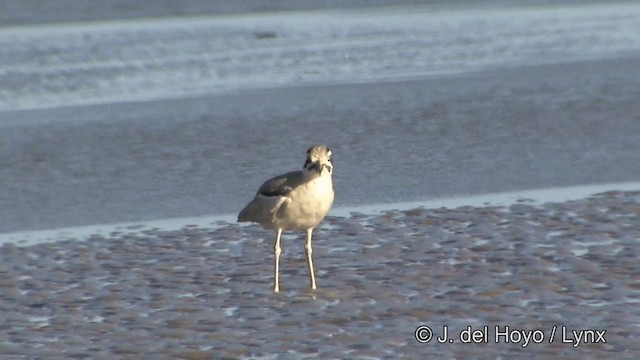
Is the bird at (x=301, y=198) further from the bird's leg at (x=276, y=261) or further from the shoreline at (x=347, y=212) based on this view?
the shoreline at (x=347, y=212)

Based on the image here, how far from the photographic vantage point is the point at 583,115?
49.7ft

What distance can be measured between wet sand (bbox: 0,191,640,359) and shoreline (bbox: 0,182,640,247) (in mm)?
138

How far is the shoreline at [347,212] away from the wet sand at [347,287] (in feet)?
0.45

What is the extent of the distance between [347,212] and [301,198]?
2166 mm

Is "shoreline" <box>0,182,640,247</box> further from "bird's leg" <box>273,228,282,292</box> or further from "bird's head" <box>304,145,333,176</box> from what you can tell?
"bird's head" <box>304,145,333,176</box>

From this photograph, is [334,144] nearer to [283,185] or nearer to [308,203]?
[283,185]

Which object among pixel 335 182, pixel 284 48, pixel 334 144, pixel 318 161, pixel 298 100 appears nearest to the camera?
pixel 318 161

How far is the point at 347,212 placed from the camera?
37.0 ft

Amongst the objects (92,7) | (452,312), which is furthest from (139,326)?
(92,7)

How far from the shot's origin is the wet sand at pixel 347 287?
7.79 meters

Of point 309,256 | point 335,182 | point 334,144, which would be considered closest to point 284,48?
point 334,144

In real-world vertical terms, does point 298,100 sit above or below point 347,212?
above

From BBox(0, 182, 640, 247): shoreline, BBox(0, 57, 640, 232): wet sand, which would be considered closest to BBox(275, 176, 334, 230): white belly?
BBox(0, 182, 640, 247): shoreline

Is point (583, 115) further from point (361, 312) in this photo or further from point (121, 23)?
point (121, 23)
